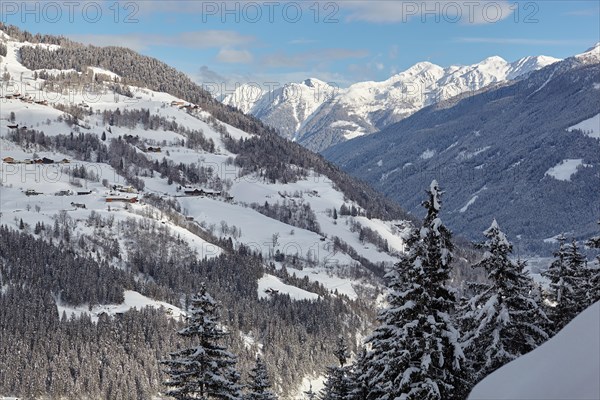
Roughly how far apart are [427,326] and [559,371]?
1552 cm

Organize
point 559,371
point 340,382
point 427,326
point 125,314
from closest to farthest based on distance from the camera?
point 559,371 → point 427,326 → point 340,382 → point 125,314

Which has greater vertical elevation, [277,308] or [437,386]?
[437,386]

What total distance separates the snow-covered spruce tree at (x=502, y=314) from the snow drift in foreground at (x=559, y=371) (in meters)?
14.9

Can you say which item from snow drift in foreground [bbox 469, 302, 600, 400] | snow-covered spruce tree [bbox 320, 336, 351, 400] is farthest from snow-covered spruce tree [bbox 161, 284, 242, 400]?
snow drift in foreground [bbox 469, 302, 600, 400]

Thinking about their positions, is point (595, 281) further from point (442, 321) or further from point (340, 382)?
point (340, 382)

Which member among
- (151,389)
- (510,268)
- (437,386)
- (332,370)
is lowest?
(151,389)

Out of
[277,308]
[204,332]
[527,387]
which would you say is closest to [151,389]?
[277,308]

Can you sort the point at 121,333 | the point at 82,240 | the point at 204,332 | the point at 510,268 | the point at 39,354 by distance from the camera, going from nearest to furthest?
the point at 510,268 → the point at 204,332 → the point at 39,354 → the point at 121,333 → the point at 82,240

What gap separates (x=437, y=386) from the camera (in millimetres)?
26078

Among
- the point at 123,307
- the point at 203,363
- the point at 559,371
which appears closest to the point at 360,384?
the point at 203,363

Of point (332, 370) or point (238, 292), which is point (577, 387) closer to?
point (332, 370)

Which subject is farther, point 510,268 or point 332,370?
point 332,370

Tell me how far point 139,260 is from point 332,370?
147 m

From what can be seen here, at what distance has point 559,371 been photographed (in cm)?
1173
